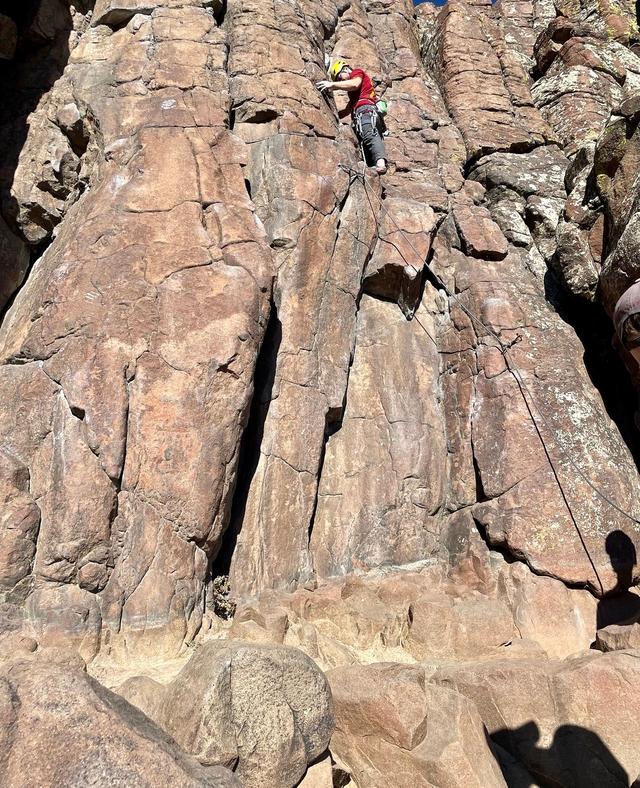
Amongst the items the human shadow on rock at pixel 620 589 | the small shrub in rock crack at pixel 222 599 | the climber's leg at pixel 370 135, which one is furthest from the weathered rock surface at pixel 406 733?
the climber's leg at pixel 370 135

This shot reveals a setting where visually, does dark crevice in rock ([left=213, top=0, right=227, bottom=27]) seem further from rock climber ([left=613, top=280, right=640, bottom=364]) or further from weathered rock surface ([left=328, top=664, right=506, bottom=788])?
weathered rock surface ([left=328, top=664, right=506, bottom=788])

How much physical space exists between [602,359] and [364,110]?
272 inches

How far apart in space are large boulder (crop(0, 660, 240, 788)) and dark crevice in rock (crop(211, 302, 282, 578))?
14.1 ft

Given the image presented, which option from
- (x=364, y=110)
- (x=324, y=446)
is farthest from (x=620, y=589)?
(x=364, y=110)

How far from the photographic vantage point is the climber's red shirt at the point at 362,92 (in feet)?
43.5

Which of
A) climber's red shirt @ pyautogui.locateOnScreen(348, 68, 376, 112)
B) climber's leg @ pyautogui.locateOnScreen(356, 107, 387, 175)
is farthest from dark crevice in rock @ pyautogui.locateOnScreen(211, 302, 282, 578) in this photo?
climber's red shirt @ pyautogui.locateOnScreen(348, 68, 376, 112)

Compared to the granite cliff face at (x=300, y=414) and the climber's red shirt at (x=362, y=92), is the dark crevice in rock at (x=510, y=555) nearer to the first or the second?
the granite cliff face at (x=300, y=414)

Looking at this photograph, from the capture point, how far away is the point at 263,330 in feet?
29.6

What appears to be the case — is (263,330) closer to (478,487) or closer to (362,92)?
(478,487)

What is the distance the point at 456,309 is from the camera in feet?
40.7

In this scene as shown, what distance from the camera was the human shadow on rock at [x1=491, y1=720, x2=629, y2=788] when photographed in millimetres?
6461

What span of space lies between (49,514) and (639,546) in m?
8.50

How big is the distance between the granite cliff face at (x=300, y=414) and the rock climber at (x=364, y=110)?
65 cm

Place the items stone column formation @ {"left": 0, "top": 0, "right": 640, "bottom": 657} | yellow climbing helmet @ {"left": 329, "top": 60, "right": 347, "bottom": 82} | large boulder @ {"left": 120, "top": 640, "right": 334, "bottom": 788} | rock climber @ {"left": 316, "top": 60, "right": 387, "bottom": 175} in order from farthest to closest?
yellow climbing helmet @ {"left": 329, "top": 60, "right": 347, "bottom": 82} < rock climber @ {"left": 316, "top": 60, "right": 387, "bottom": 175} < stone column formation @ {"left": 0, "top": 0, "right": 640, "bottom": 657} < large boulder @ {"left": 120, "top": 640, "right": 334, "bottom": 788}
